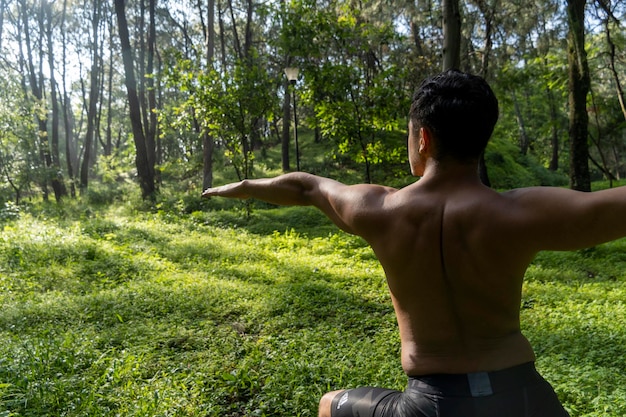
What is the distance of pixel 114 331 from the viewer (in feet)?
17.3

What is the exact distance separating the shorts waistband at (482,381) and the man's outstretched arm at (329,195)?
585 millimetres

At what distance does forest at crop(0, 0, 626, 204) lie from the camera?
11.5 meters

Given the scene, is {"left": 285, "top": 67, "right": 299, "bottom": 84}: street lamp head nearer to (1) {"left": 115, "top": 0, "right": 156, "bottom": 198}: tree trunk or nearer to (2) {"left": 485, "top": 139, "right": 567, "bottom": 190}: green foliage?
(1) {"left": 115, "top": 0, "right": 156, "bottom": 198}: tree trunk

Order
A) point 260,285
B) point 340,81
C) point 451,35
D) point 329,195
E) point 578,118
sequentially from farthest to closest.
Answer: point 340,81 < point 578,118 < point 451,35 < point 260,285 < point 329,195

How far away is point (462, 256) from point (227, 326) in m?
4.49

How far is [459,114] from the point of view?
1490 mm

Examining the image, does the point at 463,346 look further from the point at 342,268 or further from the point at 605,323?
the point at 342,268

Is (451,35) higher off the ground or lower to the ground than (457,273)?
higher

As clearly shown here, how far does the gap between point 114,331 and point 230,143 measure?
30.4ft

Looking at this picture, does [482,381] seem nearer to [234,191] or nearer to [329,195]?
[329,195]

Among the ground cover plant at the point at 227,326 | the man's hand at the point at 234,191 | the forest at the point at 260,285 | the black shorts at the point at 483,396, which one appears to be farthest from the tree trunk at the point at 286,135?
the black shorts at the point at 483,396

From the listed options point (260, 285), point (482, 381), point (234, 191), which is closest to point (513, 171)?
point (260, 285)

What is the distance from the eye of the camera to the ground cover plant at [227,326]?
3863 mm

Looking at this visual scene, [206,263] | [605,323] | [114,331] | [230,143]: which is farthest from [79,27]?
[605,323]
